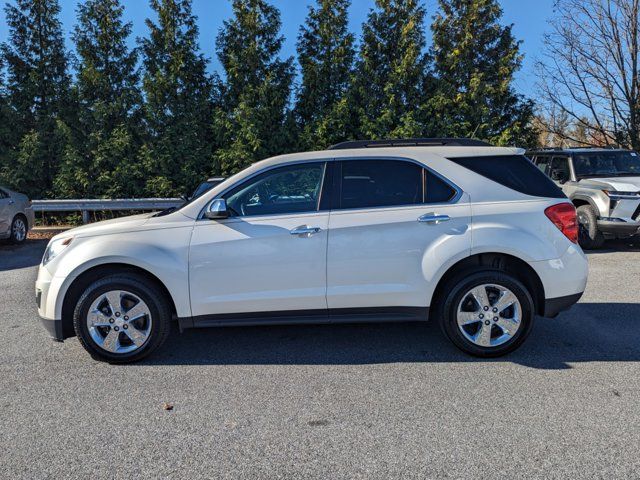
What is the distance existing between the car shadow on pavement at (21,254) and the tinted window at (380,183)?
22.9 ft

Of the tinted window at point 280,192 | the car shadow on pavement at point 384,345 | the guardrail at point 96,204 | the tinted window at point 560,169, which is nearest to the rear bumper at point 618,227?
the tinted window at point 560,169

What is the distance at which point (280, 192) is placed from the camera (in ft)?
14.1

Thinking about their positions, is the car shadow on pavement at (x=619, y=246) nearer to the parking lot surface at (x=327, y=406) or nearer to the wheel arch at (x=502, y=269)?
the parking lot surface at (x=327, y=406)

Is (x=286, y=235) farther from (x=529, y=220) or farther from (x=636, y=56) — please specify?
(x=636, y=56)

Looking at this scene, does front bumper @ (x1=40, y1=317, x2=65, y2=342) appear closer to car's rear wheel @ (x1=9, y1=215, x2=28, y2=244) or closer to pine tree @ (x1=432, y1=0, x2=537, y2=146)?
car's rear wheel @ (x1=9, y1=215, x2=28, y2=244)

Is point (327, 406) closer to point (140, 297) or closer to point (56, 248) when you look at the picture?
point (140, 297)

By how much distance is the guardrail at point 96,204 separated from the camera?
1309 centimetres

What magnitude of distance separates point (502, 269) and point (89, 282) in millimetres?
3506

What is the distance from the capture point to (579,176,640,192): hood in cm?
871

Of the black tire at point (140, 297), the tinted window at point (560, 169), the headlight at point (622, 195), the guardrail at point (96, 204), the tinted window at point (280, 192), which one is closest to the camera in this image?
the black tire at point (140, 297)

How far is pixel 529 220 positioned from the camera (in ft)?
13.4

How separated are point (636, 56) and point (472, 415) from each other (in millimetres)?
16447

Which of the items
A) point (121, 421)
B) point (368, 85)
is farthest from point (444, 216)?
point (368, 85)

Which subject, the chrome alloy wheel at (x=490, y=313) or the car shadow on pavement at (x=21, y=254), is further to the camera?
the car shadow on pavement at (x=21, y=254)
